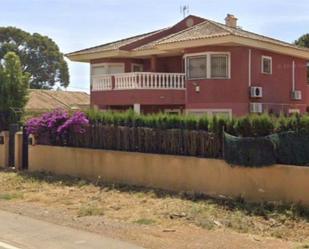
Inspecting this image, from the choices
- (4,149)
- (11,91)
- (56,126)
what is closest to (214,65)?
(11,91)

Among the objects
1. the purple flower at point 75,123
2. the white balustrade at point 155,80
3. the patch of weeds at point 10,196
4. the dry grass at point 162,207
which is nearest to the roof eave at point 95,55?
the white balustrade at point 155,80

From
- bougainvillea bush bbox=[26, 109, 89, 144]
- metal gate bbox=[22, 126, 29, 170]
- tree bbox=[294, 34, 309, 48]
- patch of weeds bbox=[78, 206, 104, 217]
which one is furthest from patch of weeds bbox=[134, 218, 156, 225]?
tree bbox=[294, 34, 309, 48]

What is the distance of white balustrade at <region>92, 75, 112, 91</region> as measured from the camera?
91.6 feet

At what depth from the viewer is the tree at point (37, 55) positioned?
79750 millimetres

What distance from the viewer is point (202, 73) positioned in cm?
2503

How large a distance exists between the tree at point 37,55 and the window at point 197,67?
56589 millimetres

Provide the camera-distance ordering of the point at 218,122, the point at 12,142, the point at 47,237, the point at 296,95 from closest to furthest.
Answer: the point at 47,237, the point at 218,122, the point at 12,142, the point at 296,95

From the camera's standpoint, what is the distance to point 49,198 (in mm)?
13672

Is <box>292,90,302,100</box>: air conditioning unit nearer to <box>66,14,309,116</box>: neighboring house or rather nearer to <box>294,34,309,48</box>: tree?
<box>66,14,309,116</box>: neighboring house

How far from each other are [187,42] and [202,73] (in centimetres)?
153

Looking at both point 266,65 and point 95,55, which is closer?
point 266,65

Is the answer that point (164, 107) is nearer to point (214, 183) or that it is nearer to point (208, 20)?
point (208, 20)

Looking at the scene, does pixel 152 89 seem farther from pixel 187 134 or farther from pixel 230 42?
pixel 187 134

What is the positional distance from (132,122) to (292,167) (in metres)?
5.44
